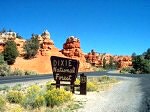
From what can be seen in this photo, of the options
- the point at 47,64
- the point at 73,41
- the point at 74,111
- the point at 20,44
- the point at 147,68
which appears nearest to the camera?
the point at 74,111

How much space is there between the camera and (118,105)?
18062 mm

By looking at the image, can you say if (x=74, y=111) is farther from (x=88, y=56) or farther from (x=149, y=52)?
(x=88, y=56)

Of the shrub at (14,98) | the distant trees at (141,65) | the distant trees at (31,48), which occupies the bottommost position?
the shrub at (14,98)

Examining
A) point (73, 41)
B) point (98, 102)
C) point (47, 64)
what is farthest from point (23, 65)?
point (98, 102)

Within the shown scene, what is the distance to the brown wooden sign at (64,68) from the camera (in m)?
23.1

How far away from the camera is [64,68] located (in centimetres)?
2320

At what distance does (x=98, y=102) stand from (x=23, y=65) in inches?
2391

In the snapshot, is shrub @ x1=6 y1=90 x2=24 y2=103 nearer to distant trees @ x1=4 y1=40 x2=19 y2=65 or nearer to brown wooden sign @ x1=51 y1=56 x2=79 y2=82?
brown wooden sign @ x1=51 y1=56 x2=79 y2=82

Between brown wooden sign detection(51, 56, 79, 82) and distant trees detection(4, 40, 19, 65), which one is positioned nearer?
brown wooden sign detection(51, 56, 79, 82)

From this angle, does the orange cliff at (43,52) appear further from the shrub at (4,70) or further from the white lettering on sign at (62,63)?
the white lettering on sign at (62,63)

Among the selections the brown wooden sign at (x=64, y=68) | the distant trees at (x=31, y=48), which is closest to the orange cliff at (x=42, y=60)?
the distant trees at (x=31, y=48)

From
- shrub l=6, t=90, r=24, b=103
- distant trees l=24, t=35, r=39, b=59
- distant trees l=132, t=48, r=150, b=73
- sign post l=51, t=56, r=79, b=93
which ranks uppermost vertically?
distant trees l=24, t=35, r=39, b=59

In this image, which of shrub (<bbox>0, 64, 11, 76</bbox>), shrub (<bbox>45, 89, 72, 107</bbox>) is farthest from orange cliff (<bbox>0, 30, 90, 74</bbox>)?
shrub (<bbox>45, 89, 72, 107</bbox>)

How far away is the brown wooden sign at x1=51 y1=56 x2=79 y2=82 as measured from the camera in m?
23.1
